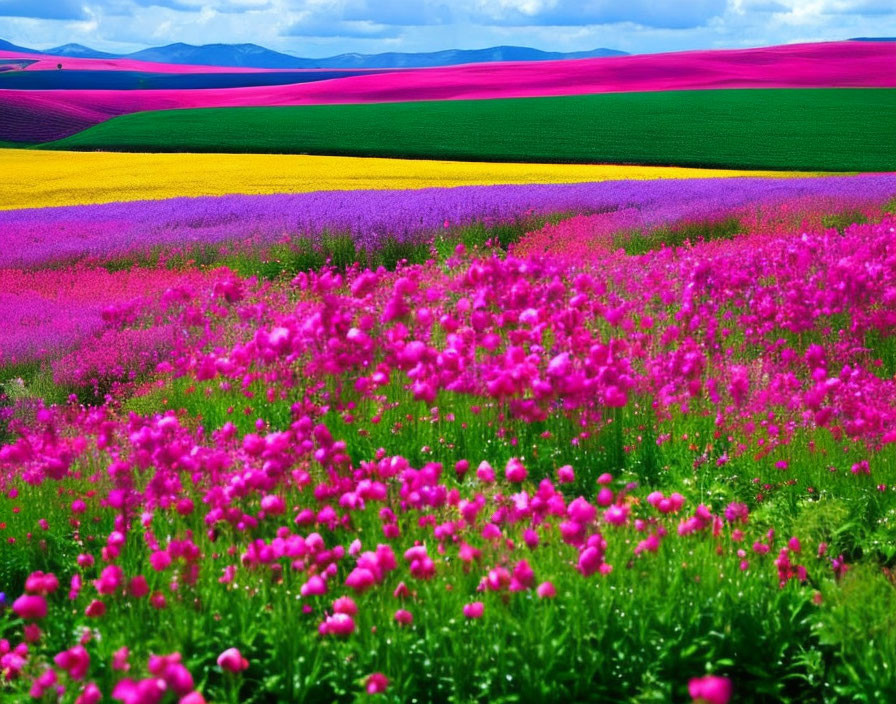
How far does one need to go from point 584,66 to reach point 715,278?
47254mm

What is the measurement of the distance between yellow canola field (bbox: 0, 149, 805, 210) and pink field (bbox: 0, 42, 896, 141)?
16.3m

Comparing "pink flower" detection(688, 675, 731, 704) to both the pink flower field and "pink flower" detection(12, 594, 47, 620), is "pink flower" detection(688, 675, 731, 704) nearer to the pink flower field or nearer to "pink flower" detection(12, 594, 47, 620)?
the pink flower field

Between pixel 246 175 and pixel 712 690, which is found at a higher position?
pixel 246 175

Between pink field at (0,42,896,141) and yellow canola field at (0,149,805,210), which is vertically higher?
pink field at (0,42,896,141)

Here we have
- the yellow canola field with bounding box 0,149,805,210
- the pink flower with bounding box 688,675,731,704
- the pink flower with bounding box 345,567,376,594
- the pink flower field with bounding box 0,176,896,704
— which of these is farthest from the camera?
the yellow canola field with bounding box 0,149,805,210

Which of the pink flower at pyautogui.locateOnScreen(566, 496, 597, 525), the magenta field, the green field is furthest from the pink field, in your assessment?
the pink flower at pyautogui.locateOnScreen(566, 496, 597, 525)

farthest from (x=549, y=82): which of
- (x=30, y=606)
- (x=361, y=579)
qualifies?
(x=30, y=606)

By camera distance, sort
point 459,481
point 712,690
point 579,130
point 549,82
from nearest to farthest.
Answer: point 712,690, point 459,481, point 579,130, point 549,82

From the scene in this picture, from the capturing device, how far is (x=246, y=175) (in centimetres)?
2170

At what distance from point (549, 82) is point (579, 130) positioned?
53.0ft

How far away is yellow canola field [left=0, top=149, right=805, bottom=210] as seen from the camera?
19.4 metres

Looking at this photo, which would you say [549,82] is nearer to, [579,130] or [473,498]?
[579,130]

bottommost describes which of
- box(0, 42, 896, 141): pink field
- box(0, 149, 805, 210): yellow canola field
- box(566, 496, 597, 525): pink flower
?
box(566, 496, 597, 525): pink flower

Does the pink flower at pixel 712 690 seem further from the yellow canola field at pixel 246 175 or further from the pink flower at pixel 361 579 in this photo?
the yellow canola field at pixel 246 175
